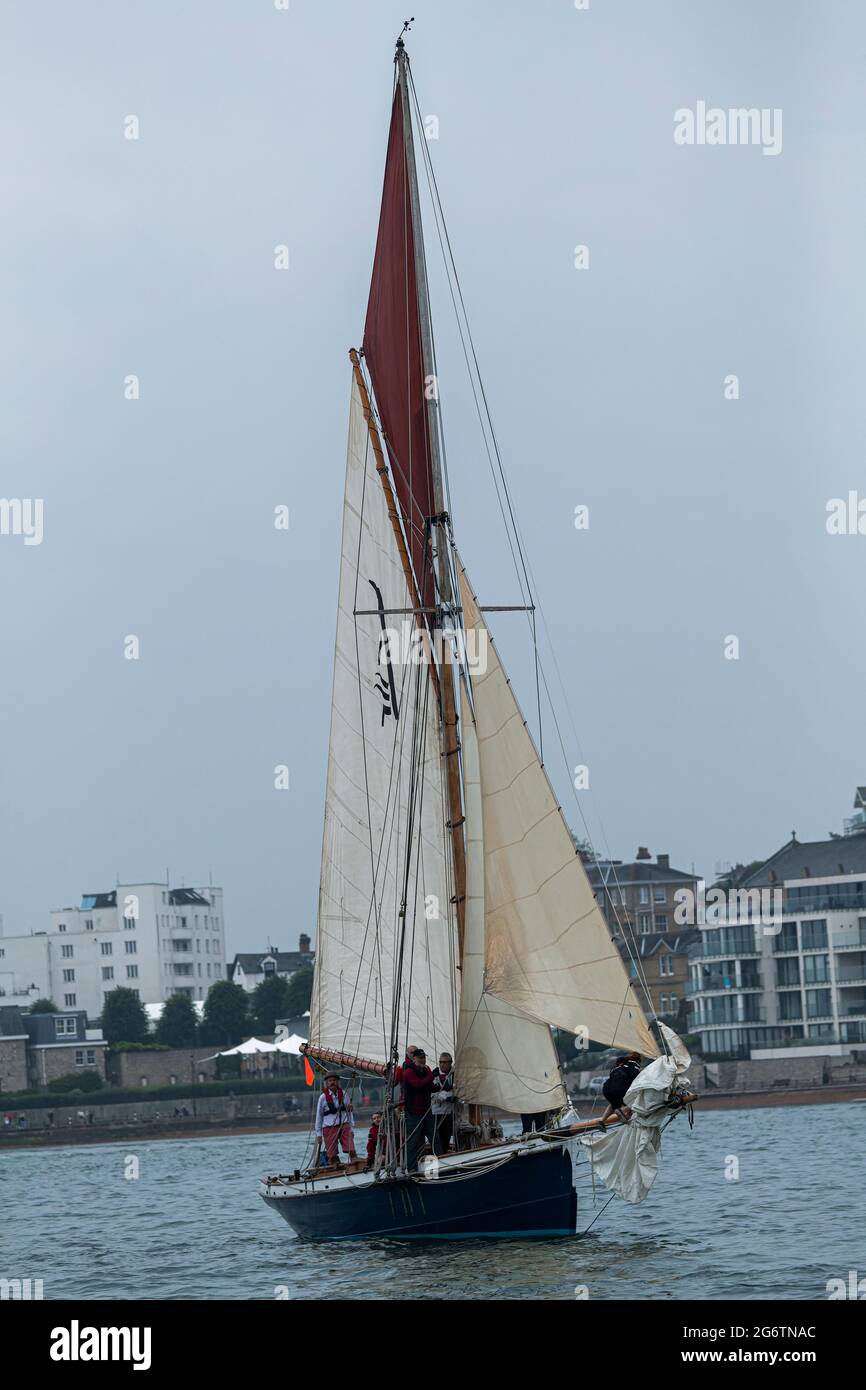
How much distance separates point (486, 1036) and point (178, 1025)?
119542 millimetres

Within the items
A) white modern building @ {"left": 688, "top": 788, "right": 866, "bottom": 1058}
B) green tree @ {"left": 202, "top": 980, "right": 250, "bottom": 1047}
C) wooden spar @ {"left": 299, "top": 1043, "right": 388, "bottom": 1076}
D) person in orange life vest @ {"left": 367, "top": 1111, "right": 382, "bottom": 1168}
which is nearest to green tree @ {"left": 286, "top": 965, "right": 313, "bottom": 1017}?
green tree @ {"left": 202, "top": 980, "right": 250, "bottom": 1047}

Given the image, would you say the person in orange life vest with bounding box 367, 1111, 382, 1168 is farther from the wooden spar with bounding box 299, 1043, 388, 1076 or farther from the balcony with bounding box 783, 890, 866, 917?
the balcony with bounding box 783, 890, 866, 917

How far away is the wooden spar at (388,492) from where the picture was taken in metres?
29.2

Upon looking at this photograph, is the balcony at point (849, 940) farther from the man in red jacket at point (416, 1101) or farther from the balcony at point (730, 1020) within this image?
the man in red jacket at point (416, 1101)

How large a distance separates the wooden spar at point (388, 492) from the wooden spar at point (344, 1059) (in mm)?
5830

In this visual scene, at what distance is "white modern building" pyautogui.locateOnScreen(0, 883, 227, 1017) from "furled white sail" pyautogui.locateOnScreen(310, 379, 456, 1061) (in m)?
134

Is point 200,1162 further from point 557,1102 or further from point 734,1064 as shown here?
point 557,1102

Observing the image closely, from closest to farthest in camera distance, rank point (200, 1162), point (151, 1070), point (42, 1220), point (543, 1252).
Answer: point (543, 1252) → point (42, 1220) → point (200, 1162) → point (151, 1070)

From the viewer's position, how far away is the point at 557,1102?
25266 mm

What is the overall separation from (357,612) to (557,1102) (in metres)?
8.63

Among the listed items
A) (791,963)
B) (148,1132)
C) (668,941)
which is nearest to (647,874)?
(668,941)

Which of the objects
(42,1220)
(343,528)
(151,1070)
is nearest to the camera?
(343,528)

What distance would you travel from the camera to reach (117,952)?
166500 millimetres
